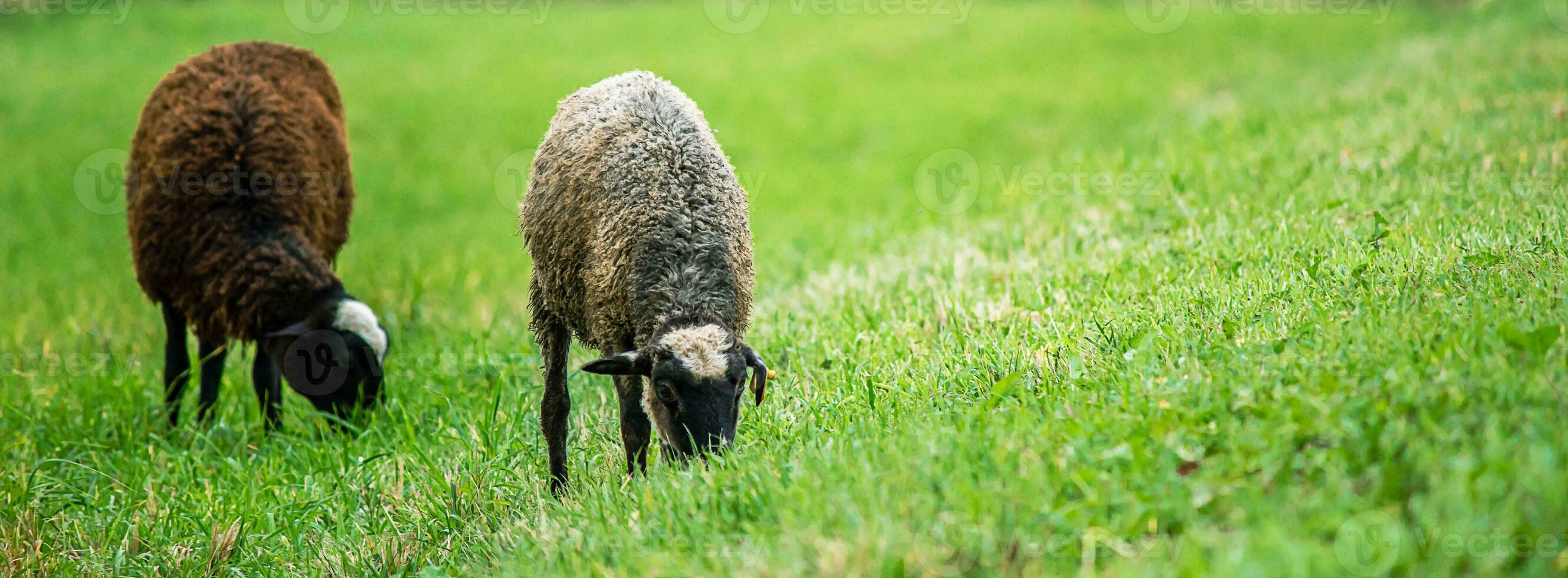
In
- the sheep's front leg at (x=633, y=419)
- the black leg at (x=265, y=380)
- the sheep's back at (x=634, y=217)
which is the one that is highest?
the sheep's back at (x=634, y=217)

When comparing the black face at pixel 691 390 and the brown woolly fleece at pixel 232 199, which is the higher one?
the brown woolly fleece at pixel 232 199

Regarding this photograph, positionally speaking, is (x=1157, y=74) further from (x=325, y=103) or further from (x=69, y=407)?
(x=69, y=407)

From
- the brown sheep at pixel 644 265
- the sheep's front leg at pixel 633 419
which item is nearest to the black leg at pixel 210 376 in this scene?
the brown sheep at pixel 644 265

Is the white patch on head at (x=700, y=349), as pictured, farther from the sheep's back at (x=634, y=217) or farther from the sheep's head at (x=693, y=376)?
the sheep's back at (x=634, y=217)

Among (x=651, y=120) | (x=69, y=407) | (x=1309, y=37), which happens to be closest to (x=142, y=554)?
(x=69, y=407)

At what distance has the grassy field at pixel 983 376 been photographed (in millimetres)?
2785

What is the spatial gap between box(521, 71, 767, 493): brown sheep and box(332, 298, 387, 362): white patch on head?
198 centimetres

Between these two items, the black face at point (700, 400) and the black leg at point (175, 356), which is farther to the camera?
the black leg at point (175, 356)

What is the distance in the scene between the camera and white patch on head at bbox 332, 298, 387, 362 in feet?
20.3

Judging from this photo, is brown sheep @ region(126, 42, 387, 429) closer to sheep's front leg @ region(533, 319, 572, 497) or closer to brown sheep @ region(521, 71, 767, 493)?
sheep's front leg @ region(533, 319, 572, 497)

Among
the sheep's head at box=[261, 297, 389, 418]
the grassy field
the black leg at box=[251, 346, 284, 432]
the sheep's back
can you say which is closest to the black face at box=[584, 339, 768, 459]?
the grassy field

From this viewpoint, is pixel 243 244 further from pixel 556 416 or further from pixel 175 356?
pixel 556 416

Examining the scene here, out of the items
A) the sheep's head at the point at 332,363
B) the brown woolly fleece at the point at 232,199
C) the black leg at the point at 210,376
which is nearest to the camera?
the sheep's head at the point at 332,363

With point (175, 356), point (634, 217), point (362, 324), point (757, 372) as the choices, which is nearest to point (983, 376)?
point (757, 372)
